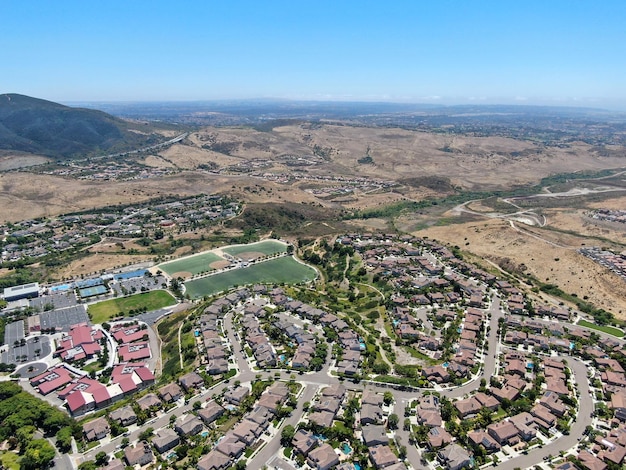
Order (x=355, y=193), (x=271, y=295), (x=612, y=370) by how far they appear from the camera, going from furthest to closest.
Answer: (x=355, y=193)
(x=271, y=295)
(x=612, y=370)

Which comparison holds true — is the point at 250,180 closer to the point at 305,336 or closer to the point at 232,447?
the point at 305,336

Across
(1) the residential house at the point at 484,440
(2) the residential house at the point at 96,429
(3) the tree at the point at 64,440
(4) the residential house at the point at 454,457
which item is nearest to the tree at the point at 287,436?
(4) the residential house at the point at 454,457

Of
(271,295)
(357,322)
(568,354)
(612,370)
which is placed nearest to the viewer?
(612,370)

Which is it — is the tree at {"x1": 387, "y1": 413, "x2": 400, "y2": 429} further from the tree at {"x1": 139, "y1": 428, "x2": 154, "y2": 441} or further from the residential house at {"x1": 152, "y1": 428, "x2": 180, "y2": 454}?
the tree at {"x1": 139, "y1": 428, "x2": 154, "y2": 441}

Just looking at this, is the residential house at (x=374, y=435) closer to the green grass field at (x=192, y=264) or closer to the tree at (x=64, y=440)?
the tree at (x=64, y=440)

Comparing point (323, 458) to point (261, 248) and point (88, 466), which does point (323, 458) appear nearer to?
point (88, 466)

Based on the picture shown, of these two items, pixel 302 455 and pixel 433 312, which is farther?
pixel 433 312

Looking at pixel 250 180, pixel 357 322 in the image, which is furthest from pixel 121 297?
pixel 250 180
